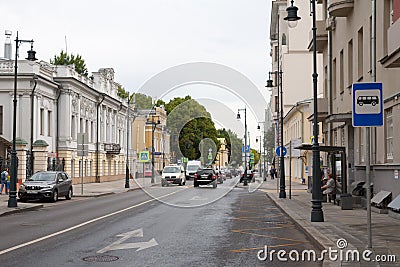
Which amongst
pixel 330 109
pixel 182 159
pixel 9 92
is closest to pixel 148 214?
pixel 330 109

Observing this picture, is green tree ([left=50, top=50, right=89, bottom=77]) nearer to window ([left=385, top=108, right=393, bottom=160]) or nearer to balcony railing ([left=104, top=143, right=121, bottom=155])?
balcony railing ([left=104, top=143, right=121, bottom=155])

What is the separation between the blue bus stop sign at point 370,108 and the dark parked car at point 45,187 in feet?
68.7

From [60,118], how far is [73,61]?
36.3 meters

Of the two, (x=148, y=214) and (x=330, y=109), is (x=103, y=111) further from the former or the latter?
(x=148, y=214)

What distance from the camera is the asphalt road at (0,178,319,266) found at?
10.5m

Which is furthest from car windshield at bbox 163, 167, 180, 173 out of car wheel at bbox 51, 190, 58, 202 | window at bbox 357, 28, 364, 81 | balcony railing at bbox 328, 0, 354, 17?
window at bbox 357, 28, 364, 81

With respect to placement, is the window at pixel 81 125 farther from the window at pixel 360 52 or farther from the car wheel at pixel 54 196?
the window at pixel 360 52

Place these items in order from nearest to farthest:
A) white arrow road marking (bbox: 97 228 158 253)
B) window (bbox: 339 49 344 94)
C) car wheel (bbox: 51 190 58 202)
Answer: white arrow road marking (bbox: 97 228 158 253), window (bbox: 339 49 344 94), car wheel (bbox: 51 190 58 202)

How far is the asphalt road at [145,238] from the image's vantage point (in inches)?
412

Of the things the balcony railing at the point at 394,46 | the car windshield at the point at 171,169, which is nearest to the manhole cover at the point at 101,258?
the balcony railing at the point at 394,46

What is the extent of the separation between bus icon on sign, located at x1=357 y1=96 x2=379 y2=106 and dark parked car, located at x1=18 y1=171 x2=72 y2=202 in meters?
20.9

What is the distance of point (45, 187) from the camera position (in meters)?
28.1

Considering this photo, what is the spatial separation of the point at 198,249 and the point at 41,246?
335 centimetres

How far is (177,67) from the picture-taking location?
25.9 metres
